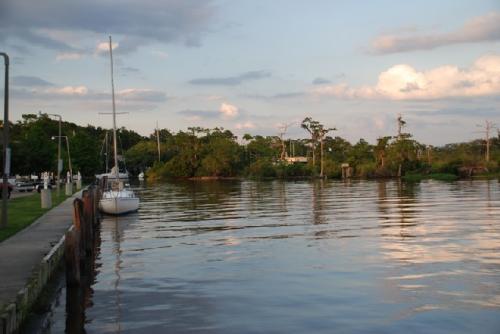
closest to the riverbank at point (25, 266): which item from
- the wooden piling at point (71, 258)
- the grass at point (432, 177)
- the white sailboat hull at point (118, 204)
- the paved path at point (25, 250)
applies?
the paved path at point (25, 250)

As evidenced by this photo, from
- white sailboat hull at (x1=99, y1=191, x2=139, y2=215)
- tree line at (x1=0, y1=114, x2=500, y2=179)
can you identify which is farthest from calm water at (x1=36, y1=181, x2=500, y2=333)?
tree line at (x1=0, y1=114, x2=500, y2=179)

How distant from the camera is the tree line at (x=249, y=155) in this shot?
88.9 m

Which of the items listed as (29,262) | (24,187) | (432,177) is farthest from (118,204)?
(432,177)

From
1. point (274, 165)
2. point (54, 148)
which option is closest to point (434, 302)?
point (54, 148)

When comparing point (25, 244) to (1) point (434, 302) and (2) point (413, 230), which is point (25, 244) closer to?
(1) point (434, 302)

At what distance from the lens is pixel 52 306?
1323cm

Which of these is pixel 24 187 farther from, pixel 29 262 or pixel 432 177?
pixel 432 177

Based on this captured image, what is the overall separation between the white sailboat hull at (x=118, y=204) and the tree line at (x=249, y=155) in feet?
118

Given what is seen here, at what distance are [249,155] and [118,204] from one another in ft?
332

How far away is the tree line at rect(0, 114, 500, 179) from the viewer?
8894 centimetres

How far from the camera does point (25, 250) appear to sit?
17.0 metres

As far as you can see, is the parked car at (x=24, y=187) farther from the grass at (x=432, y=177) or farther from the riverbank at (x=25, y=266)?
the grass at (x=432, y=177)

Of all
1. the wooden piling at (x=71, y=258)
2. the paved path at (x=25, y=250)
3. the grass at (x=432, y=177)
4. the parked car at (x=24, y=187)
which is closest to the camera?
the paved path at (x=25, y=250)

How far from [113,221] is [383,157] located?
7768 centimetres
